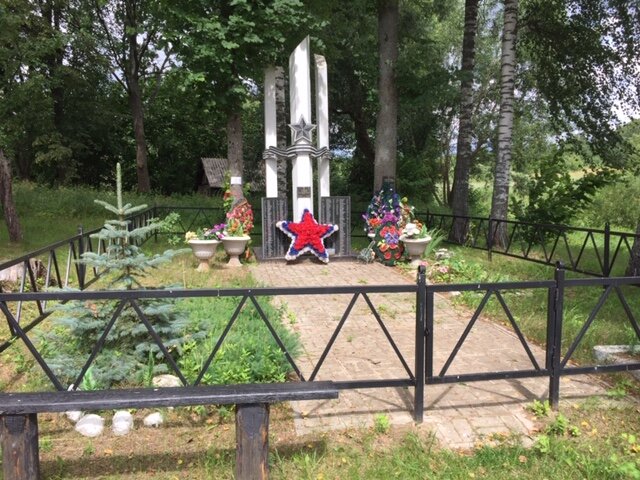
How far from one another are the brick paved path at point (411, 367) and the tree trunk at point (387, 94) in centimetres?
696

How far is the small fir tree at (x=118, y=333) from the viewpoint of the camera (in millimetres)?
3916

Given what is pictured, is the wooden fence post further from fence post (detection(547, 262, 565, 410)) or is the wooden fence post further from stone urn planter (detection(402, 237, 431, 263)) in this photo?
stone urn planter (detection(402, 237, 431, 263))

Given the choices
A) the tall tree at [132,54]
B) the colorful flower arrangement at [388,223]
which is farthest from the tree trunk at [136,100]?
the colorful flower arrangement at [388,223]

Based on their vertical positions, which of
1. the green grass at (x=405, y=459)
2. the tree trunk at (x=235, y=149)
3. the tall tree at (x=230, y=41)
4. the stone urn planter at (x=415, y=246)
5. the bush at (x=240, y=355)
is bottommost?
the green grass at (x=405, y=459)

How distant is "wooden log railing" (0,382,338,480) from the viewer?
249 centimetres

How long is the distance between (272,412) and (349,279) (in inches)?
215

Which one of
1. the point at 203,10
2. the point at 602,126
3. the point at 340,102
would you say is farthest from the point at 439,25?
the point at 203,10

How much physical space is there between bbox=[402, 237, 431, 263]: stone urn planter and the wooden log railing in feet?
25.5

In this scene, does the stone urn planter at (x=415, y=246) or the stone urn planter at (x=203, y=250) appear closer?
the stone urn planter at (x=203, y=250)

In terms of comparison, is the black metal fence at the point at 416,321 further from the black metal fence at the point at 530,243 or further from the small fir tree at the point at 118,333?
the black metal fence at the point at 530,243

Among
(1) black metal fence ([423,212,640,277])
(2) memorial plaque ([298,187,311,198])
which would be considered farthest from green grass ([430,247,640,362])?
(2) memorial plaque ([298,187,311,198])

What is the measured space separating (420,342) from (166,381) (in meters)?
2.09

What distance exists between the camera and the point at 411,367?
459cm

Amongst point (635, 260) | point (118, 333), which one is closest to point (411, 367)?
point (118, 333)
